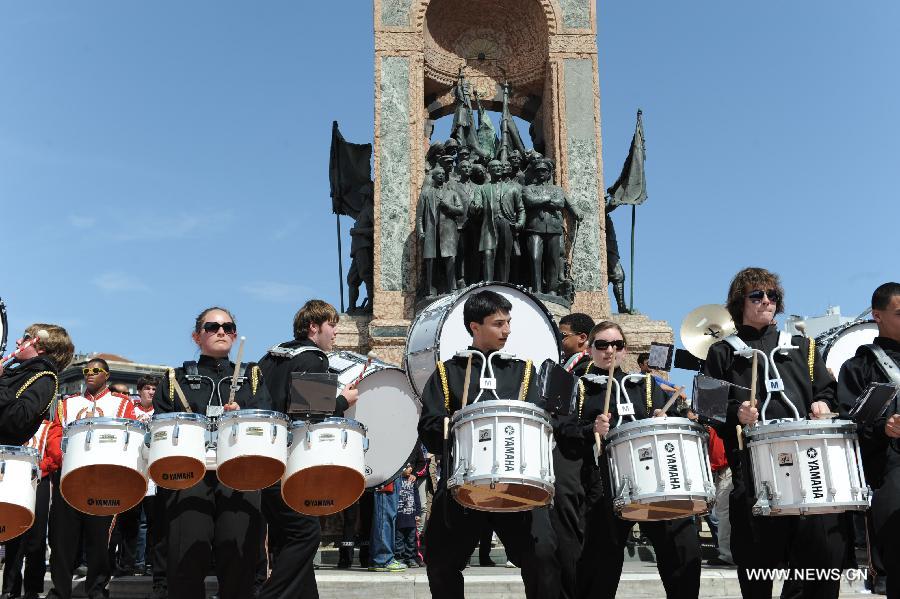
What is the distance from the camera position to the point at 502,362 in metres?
5.46

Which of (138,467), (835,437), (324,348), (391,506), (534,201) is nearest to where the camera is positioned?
(835,437)

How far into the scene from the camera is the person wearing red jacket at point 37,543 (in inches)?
305

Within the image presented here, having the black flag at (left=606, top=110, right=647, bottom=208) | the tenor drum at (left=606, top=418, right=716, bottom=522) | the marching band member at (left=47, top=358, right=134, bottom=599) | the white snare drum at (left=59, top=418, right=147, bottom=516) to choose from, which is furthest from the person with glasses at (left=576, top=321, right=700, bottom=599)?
the black flag at (left=606, top=110, right=647, bottom=208)

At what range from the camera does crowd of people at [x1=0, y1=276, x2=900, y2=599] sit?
5145mm

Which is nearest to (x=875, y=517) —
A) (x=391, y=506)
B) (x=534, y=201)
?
(x=391, y=506)

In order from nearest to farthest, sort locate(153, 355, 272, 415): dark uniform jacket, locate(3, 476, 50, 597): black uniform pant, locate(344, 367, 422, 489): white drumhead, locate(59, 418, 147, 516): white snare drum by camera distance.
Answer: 1. locate(59, 418, 147, 516): white snare drum
2. locate(153, 355, 272, 415): dark uniform jacket
3. locate(3, 476, 50, 597): black uniform pant
4. locate(344, 367, 422, 489): white drumhead

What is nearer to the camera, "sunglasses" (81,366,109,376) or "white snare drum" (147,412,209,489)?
"white snare drum" (147,412,209,489)

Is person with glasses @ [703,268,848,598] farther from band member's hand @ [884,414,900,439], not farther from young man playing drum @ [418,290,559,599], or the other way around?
young man playing drum @ [418,290,559,599]

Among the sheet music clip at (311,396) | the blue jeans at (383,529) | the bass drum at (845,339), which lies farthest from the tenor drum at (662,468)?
the bass drum at (845,339)

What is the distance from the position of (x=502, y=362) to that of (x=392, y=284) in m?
10.3

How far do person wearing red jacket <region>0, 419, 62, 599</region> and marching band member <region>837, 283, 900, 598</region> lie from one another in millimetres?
5634

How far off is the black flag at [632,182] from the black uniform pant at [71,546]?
11.0 meters

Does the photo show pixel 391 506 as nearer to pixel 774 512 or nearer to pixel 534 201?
pixel 774 512

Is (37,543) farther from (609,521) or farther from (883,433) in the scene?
(883,433)
